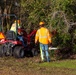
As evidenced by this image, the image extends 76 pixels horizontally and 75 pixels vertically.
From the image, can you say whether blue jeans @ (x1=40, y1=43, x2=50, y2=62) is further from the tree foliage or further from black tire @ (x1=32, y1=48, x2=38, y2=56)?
black tire @ (x1=32, y1=48, x2=38, y2=56)

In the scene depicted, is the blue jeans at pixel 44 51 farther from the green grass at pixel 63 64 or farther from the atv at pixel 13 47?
the atv at pixel 13 47

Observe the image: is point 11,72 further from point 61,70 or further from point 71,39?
point 71,39

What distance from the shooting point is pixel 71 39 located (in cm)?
2081

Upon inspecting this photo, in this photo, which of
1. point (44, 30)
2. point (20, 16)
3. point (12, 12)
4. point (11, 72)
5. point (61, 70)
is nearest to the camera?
point (11, 72)

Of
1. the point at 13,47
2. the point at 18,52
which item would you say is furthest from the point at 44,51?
the point at 13,47

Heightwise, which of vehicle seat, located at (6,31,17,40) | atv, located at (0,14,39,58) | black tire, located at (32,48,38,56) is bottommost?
black tire, located at (32,48,38,56)

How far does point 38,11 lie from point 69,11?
1.85 m

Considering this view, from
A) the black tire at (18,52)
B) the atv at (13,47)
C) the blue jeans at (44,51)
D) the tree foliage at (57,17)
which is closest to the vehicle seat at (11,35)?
the atv at (13,47)

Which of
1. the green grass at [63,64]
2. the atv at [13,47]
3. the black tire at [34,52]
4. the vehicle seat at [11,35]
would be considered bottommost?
the green grass at [63,64]

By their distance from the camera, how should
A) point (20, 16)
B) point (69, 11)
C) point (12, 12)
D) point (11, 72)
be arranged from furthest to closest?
point (12, 12) → point (20, 16) → point (69, 11) → point (11, 72)

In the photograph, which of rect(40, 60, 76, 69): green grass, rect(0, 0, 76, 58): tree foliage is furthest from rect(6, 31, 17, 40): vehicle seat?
rect(40, 60, 76, 69): green grass

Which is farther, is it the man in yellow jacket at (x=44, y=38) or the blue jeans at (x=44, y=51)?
the blue jeans at (x=44, y=51)

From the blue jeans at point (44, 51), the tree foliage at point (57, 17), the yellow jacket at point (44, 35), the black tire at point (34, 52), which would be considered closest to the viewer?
the yellow jacket at point (44, 35)

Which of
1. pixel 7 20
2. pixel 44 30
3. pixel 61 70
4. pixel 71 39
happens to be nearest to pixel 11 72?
pixel 61 70
